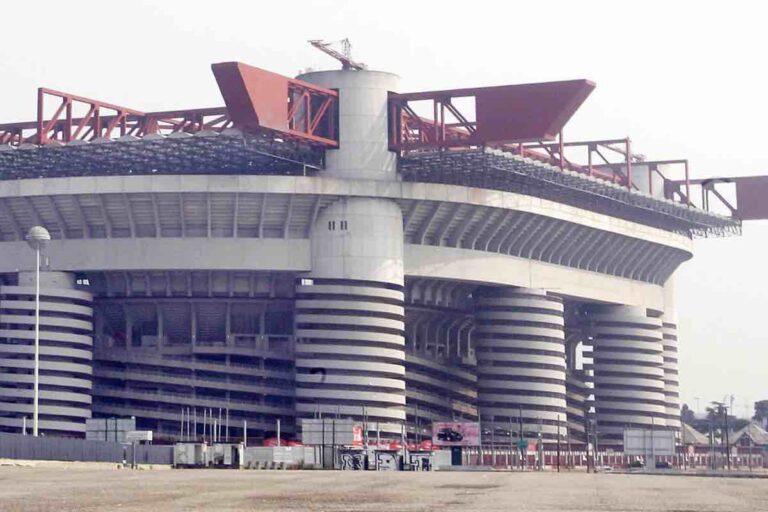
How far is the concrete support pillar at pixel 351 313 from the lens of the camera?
173875 mm

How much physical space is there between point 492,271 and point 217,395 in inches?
1297

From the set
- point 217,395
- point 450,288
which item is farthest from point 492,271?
point 217,395

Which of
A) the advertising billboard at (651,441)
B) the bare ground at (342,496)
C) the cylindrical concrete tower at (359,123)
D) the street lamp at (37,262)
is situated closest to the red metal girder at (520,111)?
the cylindrical concrete tower at (359,123)

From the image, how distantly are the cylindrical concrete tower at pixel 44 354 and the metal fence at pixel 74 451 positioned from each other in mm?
41247

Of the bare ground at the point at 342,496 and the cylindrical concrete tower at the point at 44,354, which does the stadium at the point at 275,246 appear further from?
the bare ground at the point at 342,496

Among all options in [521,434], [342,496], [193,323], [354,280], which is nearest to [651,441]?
[521,434]

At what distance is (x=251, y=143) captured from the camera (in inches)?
6393

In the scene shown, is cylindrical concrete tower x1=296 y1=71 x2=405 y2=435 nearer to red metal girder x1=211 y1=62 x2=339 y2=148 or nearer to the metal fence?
red metal girder x1=211 y1=62 x2=339 y2=148

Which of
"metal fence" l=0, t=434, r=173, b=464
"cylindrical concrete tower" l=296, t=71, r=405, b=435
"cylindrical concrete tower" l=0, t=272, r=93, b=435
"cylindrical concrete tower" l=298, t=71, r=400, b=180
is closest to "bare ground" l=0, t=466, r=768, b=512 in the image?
"metal fence" l=0, t=434, r=173, b=464

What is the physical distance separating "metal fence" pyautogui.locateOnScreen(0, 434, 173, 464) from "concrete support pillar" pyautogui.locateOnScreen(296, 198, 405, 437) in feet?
129

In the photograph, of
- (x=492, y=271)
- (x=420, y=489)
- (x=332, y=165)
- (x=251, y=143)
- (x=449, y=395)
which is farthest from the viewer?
(x=449, y=395)

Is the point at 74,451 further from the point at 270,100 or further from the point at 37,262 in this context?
the point at 270,100

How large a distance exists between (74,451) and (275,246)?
5221 cm

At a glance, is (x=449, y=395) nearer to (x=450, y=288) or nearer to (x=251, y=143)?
(x=450, y=288)
